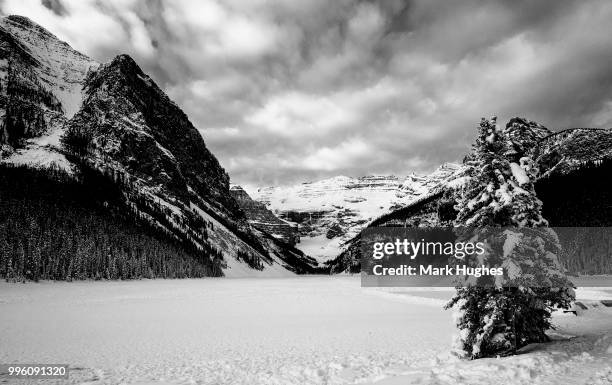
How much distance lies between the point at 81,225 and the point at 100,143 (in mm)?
108295

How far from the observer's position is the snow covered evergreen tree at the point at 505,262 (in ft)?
45.2

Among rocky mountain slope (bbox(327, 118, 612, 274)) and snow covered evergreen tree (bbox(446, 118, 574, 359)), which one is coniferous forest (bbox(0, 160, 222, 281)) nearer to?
rocky mountain slope (bbox(327, 118, 612, 274))

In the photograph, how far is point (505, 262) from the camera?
13.7 meters

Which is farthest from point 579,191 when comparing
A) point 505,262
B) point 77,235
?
point 77,235

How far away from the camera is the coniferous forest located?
82938 millimetres

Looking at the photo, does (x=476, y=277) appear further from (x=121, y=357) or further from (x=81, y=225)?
(x=81, y=225)

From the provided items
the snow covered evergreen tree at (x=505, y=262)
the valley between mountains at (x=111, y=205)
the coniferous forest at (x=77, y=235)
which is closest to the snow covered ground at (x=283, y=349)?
the snow covered evergreen tree at (x=505, y=262)

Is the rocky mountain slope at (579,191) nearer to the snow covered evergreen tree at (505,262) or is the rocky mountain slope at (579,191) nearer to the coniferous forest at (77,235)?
the snow covered evergreen tree at (505,262)

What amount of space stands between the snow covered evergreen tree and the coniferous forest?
88981mm

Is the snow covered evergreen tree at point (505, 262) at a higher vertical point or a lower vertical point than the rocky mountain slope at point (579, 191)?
lower

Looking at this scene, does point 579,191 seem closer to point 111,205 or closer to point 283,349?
point 283,349

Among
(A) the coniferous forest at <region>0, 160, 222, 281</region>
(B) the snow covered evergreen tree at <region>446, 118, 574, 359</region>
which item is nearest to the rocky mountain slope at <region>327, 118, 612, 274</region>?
(B) the snow covered evergreen tree at <region>446, 118, 574, 359</region>

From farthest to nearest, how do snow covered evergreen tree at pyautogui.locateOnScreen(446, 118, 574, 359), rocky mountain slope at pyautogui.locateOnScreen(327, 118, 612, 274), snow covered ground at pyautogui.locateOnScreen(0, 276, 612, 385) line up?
1. rocky mountain slope at pyautogui.locateOnScreen(327, 118, 612, 274)
2. snow covered evergreen tree at pyautogui.locateOnScreen(446, 118, 574, 359)
3. snow covered ground at pyautogui.locateOnScreen(0, 276, 612, 385)

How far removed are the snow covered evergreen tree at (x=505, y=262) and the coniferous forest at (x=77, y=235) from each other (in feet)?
292
